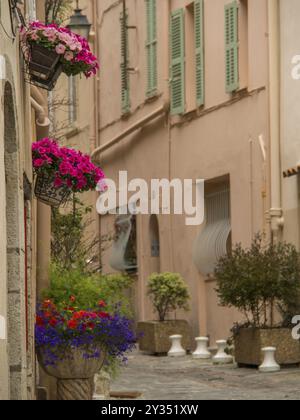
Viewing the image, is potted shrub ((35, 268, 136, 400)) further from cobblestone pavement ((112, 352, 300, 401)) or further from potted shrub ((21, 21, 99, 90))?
potted shrub ((21, 21, 99, 90))

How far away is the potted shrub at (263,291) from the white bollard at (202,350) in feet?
7.48

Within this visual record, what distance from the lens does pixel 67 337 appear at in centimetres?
1233

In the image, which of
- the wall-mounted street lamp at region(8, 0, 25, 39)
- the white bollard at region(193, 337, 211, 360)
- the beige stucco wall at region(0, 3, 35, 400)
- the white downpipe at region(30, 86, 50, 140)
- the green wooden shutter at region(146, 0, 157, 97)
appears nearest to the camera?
the wall-mounted street lamp at region(8, 0, 25, 39)

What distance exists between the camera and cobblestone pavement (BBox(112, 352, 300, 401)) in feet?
47.1

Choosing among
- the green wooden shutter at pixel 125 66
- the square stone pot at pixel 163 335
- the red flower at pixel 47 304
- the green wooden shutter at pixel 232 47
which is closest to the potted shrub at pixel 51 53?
the red flower at pixel 47 304

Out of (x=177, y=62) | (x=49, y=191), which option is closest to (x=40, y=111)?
(x=49, y=191)

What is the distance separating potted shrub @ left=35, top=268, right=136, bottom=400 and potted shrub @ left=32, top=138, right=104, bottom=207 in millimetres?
952

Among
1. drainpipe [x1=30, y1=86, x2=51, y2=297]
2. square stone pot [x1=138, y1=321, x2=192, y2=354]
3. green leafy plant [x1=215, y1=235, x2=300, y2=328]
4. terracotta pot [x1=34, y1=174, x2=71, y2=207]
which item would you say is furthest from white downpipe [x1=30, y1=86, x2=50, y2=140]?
square stone pot [x1=138, y1=321, x2=192, y2=354]

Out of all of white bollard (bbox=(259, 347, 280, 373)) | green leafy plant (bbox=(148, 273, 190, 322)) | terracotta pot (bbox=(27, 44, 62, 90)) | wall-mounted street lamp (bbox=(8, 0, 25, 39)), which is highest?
wall-mounted street lamp (bbox=(8, 0, 25, 39))

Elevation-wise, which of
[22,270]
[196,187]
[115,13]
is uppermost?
[115,13]
